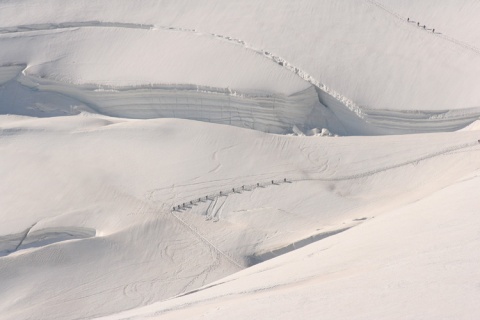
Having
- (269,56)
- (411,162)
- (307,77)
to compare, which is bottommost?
(411,162)

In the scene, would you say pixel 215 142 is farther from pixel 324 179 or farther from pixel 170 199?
pixel 324 179

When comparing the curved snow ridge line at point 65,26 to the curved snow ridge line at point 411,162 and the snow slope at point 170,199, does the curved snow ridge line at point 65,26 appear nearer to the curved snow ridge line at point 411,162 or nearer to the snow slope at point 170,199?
the snow slope at point 170,199

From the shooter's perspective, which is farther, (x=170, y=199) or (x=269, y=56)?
(x=269, y=56)

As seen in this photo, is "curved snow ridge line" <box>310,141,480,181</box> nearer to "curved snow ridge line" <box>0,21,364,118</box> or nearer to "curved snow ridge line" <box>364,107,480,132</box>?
"curved snow ridge line" <box>364,107,480,132</box>

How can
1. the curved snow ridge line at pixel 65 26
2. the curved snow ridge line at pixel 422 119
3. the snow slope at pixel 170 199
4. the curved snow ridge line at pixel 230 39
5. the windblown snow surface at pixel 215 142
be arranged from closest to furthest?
the windblown snow surface at pixel 215 142 → the snow slope at pixel 170 199 → the curved snow ridge line at pixel 422 119 → the curved snow ridge line at pixel 230 39 → the curved snow ridge line at pixel 65 26

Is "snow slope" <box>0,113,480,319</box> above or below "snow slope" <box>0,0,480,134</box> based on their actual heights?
below

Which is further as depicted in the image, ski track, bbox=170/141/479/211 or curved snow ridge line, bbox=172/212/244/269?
ski track, bbox=170/141/479/211

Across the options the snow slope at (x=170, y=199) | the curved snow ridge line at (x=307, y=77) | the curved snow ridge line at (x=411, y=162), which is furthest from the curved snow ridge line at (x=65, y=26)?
the curved snow ridge line at (x=411, y=162)

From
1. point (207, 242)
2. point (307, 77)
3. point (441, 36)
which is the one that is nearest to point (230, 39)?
point (307, 77)

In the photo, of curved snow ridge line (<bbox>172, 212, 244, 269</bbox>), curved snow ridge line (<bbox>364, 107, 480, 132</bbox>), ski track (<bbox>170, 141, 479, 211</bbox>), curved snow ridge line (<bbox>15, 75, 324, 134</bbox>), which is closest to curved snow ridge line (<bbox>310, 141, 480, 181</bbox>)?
ski track (<bbox>170, 141, 479, 211</bbox>)
